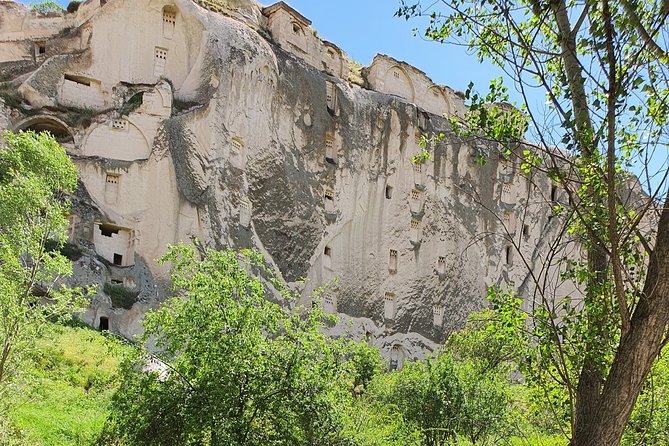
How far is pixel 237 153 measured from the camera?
22688 mm

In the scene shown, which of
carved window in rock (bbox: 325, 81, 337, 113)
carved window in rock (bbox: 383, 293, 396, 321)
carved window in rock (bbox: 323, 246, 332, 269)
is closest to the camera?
carved window in rock (bbox: 323, 246, 332, 269)

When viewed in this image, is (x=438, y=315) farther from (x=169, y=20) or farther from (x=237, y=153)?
(x=169, y=20)

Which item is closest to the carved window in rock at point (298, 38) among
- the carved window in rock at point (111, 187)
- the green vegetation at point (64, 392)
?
the carved window in rock at point (111, 187)

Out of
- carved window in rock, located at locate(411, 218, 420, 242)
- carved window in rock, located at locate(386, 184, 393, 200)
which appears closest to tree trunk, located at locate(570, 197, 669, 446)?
carved window in rock, located at locate(386, 184, 393, 200)

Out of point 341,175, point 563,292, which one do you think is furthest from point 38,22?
point 563,292

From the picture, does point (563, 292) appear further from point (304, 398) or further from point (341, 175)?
point (304, 398)

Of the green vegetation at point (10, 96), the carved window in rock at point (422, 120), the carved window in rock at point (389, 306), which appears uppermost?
the carved window in rock at point (422, 120)

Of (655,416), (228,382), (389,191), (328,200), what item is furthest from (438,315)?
(228,382)

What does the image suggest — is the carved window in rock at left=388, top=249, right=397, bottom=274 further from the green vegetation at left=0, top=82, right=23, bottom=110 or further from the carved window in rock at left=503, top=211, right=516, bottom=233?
the green vegetation at left=0, top=82, right=23, bottom=110

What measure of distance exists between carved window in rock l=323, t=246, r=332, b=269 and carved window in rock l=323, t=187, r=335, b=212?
5.33 ft

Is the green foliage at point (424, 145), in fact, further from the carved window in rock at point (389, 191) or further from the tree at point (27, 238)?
the carved window in rock at point (389, 191)

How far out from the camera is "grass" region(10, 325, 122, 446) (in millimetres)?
10719

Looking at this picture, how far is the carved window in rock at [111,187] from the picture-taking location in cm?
2064

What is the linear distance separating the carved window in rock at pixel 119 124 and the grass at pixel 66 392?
24.8 ft
